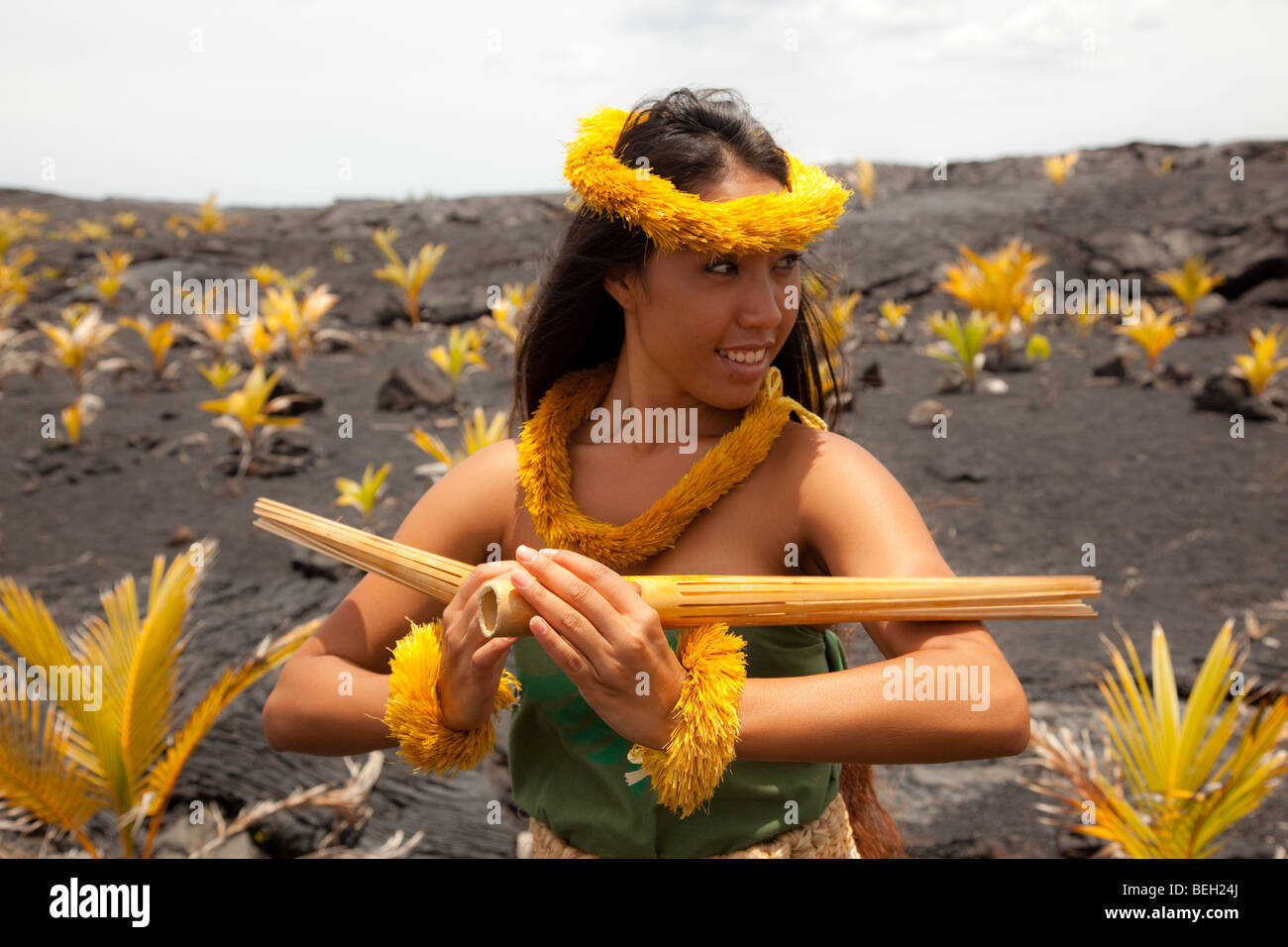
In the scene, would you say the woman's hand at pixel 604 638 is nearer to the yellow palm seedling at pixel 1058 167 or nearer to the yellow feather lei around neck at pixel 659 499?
the yellow feather lei around neck at pixel 659 499

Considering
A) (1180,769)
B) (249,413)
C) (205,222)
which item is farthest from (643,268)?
(205,222)

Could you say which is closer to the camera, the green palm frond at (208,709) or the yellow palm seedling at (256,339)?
the green palm frond at (208,709)

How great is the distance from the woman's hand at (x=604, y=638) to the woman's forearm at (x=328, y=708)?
351mm

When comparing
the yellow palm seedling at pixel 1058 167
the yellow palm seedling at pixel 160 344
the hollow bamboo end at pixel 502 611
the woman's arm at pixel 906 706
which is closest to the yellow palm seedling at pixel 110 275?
the yellow palm seedling at pixel 160 344

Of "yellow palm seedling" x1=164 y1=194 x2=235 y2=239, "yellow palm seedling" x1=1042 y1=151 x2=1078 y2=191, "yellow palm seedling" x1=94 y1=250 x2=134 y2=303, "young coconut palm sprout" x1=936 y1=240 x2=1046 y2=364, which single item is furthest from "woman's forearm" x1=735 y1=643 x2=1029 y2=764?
"yellow palm seedling" x1=164 y1=194 x2=235 y2=239

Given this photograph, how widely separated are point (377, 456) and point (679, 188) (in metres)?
5.53

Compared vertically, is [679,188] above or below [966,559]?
above

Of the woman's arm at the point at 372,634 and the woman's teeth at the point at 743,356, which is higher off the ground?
the woman's teeth at the point at 743,356

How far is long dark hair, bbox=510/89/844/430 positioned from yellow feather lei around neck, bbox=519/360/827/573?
152 millimetres

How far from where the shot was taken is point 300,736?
141 cm

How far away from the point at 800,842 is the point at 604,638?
522 millimetres

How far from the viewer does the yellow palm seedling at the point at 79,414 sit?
22.5ft
